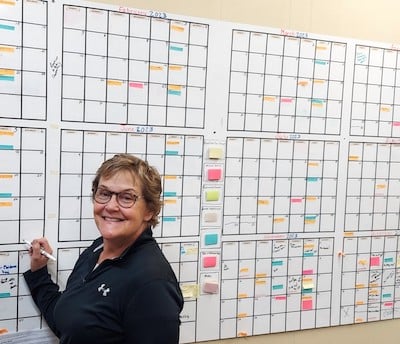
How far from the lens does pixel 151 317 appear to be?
123cm

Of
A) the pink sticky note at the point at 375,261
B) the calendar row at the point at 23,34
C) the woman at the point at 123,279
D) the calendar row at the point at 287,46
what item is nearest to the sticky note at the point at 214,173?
the woman at the point at 123,279

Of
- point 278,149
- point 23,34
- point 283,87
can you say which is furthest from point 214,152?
point 23,34

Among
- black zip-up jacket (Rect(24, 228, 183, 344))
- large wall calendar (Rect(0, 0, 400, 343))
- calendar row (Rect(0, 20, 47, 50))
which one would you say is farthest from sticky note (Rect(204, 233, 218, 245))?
calendar row (Rect(0, 20, 47, 50))

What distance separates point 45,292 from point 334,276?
127 cm

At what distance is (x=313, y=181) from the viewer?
6.42ft

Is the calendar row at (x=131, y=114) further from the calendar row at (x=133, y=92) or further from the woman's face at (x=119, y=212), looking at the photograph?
the woman's face at (x=119, y=212)

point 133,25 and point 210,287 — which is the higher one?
point 133,25

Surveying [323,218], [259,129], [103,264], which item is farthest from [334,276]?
[103,264]

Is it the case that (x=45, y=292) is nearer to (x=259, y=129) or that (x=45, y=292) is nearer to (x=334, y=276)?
(x=259, y=129)

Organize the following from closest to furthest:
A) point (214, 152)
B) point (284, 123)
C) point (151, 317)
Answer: point (151, 317) < point (214, 152) < point (284, 123)

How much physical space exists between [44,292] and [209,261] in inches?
25.6

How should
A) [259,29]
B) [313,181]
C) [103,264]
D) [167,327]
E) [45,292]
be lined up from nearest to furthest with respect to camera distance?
[167,327]
[103,264]
[45,292]
[259,29]
[313,181]

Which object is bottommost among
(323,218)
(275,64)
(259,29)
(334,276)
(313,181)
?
(334,276)

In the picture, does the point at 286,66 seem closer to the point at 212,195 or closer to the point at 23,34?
the point at 212,195
